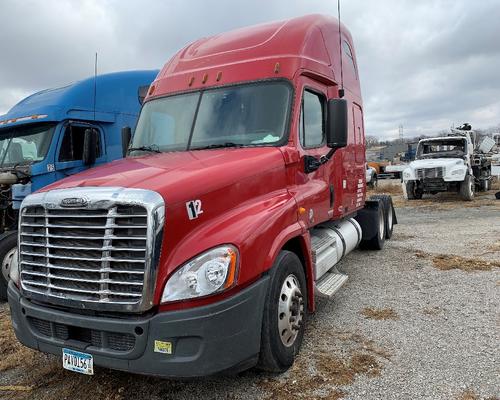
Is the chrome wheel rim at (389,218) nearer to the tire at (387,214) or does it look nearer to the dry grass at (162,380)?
the tire at (387,214)

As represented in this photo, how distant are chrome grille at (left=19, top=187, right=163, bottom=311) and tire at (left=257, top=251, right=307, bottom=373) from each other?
97 cm

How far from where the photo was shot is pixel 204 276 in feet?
9.78

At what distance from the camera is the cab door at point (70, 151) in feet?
22.1

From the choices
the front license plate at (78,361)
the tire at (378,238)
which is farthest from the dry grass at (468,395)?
the tire at (378,238)

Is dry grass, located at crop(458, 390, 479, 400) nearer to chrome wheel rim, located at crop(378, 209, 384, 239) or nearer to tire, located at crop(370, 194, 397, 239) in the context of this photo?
chrome wheel rim, located at crop(378, 209, 384, 239)

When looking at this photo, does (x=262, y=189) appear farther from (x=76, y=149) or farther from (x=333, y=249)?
(x=76, y=149)

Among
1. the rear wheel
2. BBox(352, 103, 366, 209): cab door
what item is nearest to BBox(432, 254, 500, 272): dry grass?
BBox(352, 103, 366, 209): cab door

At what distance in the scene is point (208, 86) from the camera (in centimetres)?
473

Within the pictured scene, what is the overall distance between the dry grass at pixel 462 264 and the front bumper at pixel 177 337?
477 centimetres

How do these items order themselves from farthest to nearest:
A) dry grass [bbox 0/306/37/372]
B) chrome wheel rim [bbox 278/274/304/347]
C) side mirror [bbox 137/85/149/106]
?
side mirror [bbox 137/85/149/106], dry grass [bbox 0/306/37/372], chrome wheel rim [bbox 278/274/304/347]

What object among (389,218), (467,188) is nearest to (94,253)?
(389,218)

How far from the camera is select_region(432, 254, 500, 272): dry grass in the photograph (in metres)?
6.84

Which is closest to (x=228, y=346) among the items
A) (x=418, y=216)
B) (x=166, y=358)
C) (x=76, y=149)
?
(x=166, y=358)

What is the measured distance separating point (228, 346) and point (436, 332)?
97.3 inches
